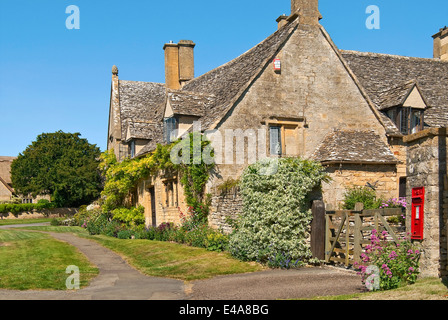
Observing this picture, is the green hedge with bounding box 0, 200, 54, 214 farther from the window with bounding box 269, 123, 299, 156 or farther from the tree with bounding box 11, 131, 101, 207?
the window with bounding box 269, 123, 299, 156

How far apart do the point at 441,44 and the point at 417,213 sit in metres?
22.5

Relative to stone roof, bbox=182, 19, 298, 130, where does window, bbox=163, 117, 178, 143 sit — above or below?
below

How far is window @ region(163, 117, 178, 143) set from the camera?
22.1 m

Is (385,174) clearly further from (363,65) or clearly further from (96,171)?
(96,171)

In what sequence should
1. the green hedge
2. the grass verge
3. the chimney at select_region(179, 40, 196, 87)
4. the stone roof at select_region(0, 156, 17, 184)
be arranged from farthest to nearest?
the stone roof at select_region(0, 156, 17, 184)
the green hedge
the chimney at select_region(179, 40, 196, 87)
the grass verge

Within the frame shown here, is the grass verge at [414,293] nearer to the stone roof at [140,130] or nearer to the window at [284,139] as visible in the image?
the window at [284,139]

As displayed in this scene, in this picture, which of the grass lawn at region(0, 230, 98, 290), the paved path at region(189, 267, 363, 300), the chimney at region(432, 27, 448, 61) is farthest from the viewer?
the chimney at region(432, 27, 448, 61)

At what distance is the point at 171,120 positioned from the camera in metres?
22.9

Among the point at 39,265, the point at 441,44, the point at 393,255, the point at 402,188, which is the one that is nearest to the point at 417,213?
the point at 393,255

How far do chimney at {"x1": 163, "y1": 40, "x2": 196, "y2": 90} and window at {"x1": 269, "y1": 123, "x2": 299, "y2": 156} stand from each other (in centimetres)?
1203

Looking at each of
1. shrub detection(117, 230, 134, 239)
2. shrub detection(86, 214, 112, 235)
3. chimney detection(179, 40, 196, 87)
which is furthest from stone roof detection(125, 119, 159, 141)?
shrub detection(117, 230, 134, 239)

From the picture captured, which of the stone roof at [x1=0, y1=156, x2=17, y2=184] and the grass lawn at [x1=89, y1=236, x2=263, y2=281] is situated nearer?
the grass lawn at [x1=89, y1=236, x2=263, y2=281]

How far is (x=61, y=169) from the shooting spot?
172 ft

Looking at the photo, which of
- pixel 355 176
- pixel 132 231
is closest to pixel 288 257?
pixel 355 176
